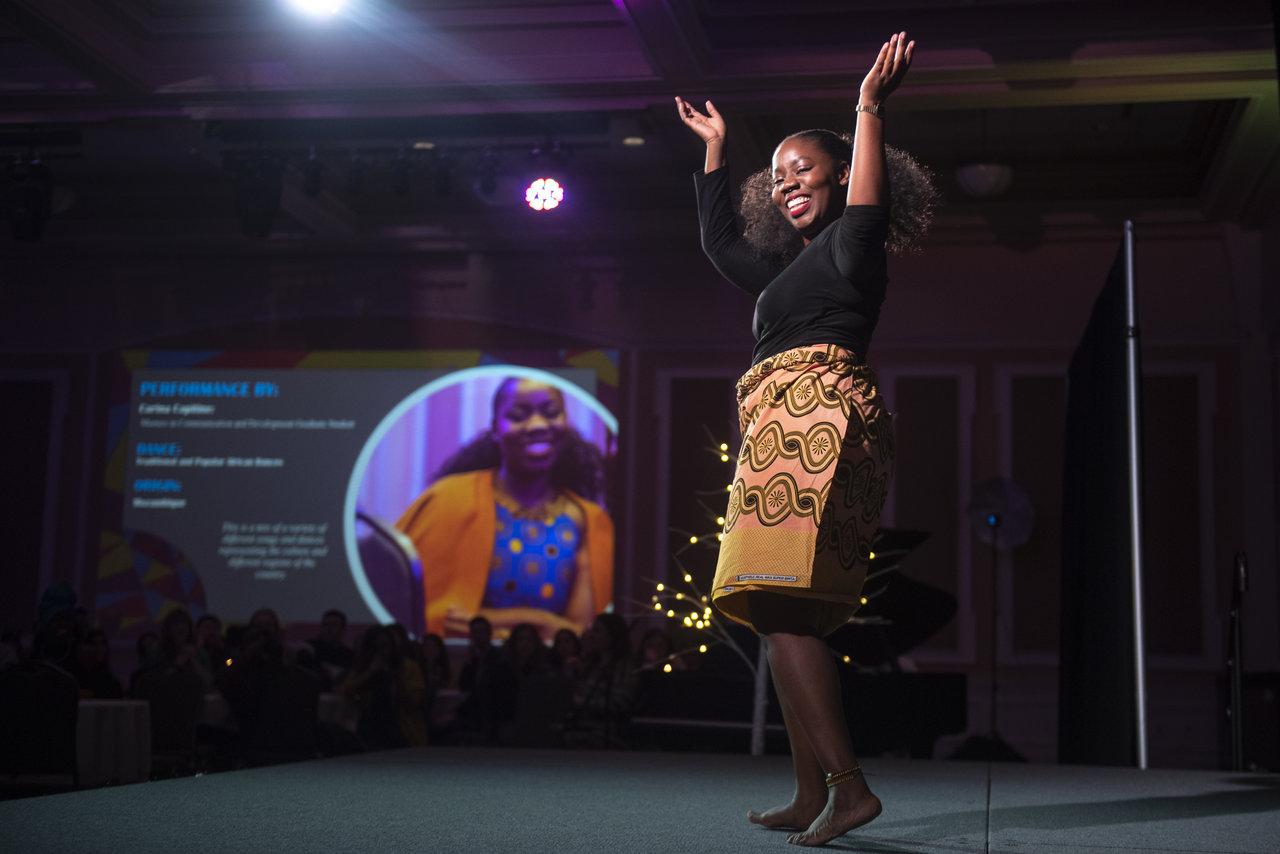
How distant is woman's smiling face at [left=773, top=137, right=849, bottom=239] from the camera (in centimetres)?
215

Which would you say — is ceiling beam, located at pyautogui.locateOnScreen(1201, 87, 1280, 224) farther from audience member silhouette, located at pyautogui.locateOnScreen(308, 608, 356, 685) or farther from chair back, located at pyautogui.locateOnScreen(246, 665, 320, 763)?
audience member silhouette, located at pyautogui.locateOnScreen(308, 608, 356, 685)

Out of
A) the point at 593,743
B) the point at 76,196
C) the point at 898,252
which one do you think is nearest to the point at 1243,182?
the point at 593,743

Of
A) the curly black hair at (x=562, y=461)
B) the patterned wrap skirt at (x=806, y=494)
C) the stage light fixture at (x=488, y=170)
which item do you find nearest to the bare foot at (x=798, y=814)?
the patterned wrap skirt at (x=806, y=494)

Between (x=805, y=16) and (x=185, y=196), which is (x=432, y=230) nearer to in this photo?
(x=185, y=196)

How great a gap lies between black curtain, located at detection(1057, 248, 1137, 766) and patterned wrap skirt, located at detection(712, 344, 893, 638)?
3.04 meters

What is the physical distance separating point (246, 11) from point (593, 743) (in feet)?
12.9

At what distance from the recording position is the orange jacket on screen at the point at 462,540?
8812 millimetres

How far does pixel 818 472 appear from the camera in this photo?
194 centimetres

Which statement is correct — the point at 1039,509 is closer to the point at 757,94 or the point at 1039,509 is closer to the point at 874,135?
the point at 757,94

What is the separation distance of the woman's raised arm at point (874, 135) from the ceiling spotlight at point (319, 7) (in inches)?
182

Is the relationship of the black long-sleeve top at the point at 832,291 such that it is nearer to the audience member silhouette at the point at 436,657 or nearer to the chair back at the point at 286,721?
the chair back at the point at 286,721

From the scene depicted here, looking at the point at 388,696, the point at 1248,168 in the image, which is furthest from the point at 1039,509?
the point at 388,696

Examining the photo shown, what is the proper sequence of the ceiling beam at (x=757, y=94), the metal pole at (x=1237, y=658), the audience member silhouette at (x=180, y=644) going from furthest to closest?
the audience member silhouette at (x=180, y=644) < the ceiling beam at (x=757, y=94) < the metal pole at (x=1237, y=658)

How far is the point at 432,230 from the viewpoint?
9.04m
